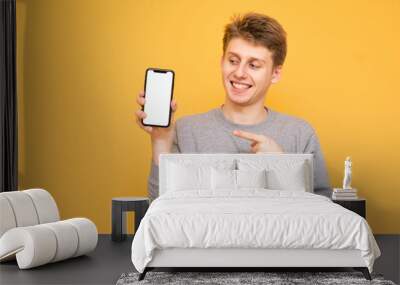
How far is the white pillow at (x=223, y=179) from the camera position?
6.44 meters

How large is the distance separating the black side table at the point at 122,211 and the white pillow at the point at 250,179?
1.03m

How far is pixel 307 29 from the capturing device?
24.6ft

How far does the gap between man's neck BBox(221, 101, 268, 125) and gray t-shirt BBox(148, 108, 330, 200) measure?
0.04 metres

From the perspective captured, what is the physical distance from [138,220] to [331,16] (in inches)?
113

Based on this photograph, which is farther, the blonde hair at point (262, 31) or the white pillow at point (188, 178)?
the blonde hair at point (262, 31)

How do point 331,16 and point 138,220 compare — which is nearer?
point 138,220

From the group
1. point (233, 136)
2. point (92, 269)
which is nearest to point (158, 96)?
point (233, 136)

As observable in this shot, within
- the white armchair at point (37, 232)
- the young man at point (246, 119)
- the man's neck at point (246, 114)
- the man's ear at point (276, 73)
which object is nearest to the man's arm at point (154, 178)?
the young man at point (246, 119)

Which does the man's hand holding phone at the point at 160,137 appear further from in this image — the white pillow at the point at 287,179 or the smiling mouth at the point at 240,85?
the white pillow at the point at 287,179

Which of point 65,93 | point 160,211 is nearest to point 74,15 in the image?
Answer: point 65,93

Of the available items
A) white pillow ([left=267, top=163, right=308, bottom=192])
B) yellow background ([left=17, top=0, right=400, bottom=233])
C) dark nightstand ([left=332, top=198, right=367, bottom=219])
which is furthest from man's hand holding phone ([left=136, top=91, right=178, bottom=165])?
dark nightstand ([left=332, top=198, right=367, bottom=219])

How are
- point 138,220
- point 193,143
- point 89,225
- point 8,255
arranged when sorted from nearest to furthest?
point 8,255
point 89,225
point 138,220
point 193,143

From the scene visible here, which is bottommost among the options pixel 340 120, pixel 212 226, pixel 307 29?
pixel 212 226

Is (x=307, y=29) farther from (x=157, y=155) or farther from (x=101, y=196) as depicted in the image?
(x=101, y=196)
